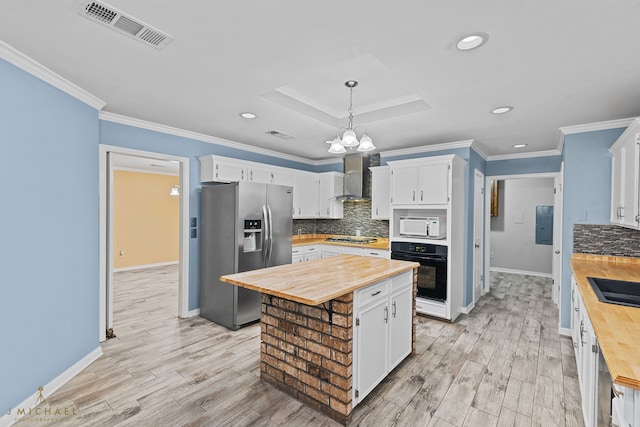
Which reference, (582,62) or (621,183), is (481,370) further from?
(582,62)

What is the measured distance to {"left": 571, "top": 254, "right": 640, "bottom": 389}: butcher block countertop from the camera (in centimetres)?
108

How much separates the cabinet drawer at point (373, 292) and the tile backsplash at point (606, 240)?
254cm

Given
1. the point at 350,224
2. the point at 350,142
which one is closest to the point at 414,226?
the point at 350,224

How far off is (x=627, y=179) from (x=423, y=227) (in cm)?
200

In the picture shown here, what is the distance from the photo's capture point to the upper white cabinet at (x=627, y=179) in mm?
2168

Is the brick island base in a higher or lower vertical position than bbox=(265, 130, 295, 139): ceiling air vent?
lower

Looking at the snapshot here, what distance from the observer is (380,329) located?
2395 mm

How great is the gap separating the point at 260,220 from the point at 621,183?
3.62 m

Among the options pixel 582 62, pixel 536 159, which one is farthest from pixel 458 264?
pixel 582 62

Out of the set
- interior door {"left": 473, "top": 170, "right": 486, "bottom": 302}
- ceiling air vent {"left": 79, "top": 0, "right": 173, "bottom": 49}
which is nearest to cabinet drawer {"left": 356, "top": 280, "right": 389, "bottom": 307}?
ceiling air vent {"left": 79, "top": 0, "right": 173, "bottom": 49}

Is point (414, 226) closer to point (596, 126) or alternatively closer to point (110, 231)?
point (596, 126)

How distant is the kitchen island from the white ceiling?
151 cm

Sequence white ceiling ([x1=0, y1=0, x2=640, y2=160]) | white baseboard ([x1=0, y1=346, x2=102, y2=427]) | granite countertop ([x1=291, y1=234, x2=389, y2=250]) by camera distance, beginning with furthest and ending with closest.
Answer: granite countertop ([x1=291, y1=234, x2=389, y2=250]), white baseboard ([x1=0, y1=346, x2=102, y2=427]), white ceiling ([x1=0, y1=0, x2=640, y2=160])

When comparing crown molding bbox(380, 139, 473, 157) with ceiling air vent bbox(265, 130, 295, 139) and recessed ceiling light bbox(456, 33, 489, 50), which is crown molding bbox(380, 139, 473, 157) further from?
recessed ceiling light bbox(456, 33, 489, 50)
